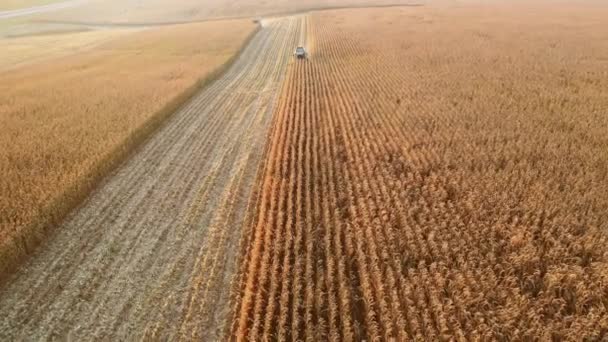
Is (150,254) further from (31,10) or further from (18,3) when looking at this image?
(18,3)

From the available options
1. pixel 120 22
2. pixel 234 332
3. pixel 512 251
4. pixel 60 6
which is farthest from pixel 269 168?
pixel 60 6

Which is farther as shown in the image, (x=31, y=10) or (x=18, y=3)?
(x=18, y=3)

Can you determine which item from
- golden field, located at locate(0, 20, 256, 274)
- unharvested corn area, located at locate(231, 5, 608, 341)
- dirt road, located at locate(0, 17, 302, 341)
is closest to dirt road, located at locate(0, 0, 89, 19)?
golden field, located at locate(0, 20, 256, 274)

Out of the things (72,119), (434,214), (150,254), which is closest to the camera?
(150,254)

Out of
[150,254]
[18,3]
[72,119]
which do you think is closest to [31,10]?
[18,3]

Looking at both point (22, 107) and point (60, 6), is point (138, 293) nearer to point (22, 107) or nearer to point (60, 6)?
point (22, 107)

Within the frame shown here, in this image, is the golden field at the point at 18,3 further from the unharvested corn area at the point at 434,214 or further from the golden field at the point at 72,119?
the unharvested corn area at the point at 434,214

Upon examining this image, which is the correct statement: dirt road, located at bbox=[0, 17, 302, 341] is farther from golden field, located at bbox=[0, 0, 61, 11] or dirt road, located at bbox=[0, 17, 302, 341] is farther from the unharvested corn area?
golden field, located at bbox=[0, 0, 61, 11]
